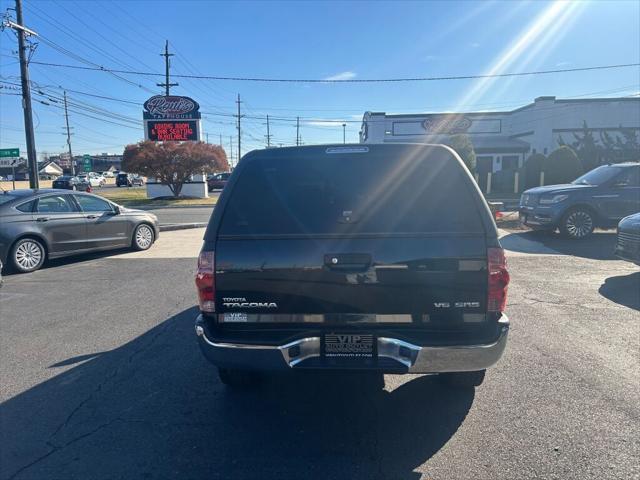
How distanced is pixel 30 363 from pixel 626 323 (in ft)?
21.8

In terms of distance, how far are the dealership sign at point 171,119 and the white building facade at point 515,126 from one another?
12150 millimetres

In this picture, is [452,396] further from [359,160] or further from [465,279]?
[359,160]

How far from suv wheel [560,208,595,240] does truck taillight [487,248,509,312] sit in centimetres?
958

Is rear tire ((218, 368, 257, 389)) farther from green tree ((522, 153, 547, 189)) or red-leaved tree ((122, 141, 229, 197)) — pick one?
green tree ((522, 153, 547, 189))

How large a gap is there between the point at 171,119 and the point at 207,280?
27.9m

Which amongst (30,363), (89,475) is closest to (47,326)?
(30,363)

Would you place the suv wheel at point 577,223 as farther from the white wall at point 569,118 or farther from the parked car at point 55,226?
the white wall at point 569,118

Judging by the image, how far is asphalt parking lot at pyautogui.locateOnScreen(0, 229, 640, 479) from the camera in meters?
2.85

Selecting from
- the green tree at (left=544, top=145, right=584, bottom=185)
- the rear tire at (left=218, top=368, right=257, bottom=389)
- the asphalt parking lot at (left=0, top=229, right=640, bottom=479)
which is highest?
the green tree at (left=544, top=145, right=584, bottom=185)

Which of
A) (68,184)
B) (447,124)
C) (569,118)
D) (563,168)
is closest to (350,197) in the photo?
(563,168)

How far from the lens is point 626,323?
217 inches

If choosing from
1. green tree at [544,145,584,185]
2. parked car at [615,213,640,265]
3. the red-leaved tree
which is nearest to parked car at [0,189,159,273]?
parked car at [615,213,640,265]

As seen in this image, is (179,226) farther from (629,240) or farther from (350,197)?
(350,197)

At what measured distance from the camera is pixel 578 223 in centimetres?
1134
